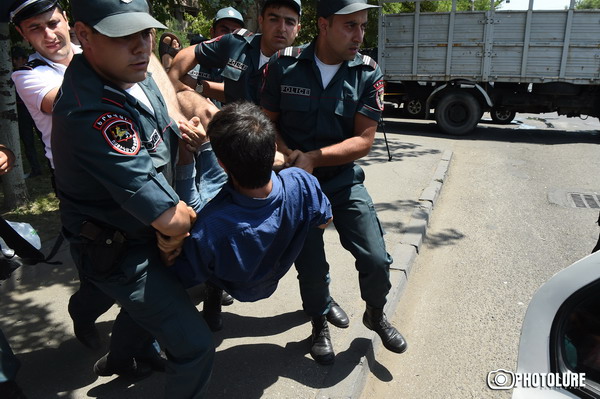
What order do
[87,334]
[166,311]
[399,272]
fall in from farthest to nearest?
[399,272], [87,334], [166,311]

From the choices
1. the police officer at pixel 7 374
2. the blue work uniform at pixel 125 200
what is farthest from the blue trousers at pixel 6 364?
the blue work uniform at pixel 125 200

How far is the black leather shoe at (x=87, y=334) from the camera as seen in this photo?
2.82 metres

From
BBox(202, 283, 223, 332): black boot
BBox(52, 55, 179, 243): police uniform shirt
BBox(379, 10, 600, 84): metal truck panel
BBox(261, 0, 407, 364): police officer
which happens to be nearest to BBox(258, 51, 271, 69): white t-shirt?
BBox(261, 0, 407, 364): police officer

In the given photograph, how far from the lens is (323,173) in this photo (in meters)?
2.85

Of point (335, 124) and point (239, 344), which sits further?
point (239, 344)

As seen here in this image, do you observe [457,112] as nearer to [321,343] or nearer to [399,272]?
[399,272]

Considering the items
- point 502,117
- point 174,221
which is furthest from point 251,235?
point 502,117

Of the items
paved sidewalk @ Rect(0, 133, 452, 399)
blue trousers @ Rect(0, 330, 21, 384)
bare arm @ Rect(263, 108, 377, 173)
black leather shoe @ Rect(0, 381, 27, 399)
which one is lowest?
paved sidewalk @ Rect(0, 133, 452, 399)

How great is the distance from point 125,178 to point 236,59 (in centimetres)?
212

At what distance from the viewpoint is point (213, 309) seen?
125 inches

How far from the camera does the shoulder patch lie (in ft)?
A: 5.56

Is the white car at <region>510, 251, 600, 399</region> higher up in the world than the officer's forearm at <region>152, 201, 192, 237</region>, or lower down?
lower down

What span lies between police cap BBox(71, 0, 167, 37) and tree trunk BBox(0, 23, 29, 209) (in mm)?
3961

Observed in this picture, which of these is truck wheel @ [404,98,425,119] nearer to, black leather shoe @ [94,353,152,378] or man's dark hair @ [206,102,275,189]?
black leather shoe @ [94,353,152,378]
